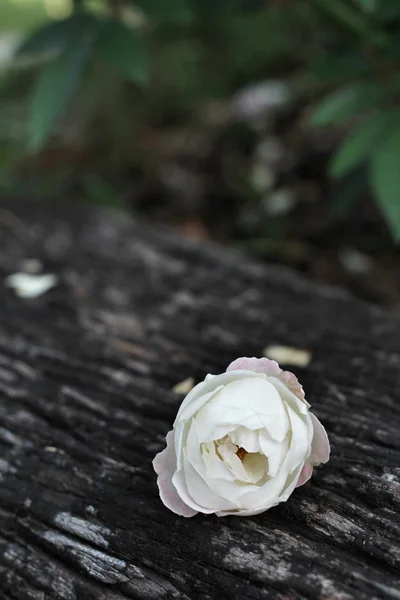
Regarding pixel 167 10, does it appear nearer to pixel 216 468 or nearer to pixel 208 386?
pixel 208 386

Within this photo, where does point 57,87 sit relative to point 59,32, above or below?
A: below

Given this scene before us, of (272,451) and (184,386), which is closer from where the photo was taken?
(272,451)

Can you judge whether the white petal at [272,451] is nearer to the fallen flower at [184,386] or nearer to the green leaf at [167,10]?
the fallen flower at [184,386]

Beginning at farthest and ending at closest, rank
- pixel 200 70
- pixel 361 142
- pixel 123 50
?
pixel 200 70 → pixel 123 50 → pixel 361 142

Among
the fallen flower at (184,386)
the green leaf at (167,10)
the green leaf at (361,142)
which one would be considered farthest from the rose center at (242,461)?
the green leaf at (167,10)

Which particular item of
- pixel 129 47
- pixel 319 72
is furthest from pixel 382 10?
pixel 129 47

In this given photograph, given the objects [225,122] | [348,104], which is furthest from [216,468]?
[225,122]

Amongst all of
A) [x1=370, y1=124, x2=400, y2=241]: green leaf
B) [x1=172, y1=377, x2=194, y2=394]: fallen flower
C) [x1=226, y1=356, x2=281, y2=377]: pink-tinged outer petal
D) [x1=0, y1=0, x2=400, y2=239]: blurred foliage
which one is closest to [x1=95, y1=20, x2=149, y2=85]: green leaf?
[x1=0, y1=0, x2=400, y2=239]: blurred foliage

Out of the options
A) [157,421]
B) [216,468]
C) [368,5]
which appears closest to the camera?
[216,468]
